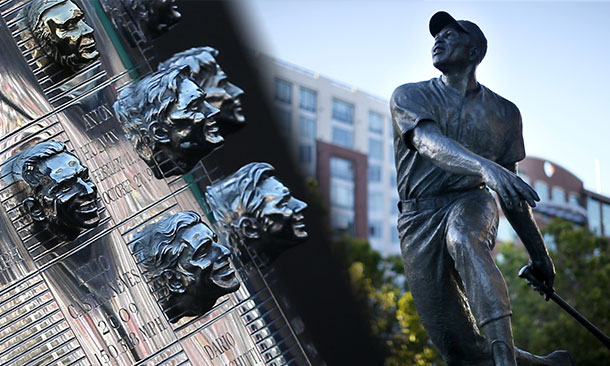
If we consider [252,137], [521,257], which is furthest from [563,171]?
[252,137]

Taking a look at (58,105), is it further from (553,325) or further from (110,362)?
(553,325)

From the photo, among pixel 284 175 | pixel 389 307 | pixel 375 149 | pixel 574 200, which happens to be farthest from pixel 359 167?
pixel 284 175

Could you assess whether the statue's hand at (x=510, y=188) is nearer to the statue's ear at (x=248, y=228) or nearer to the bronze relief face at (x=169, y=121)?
the statue's ear at (x=248, y=228)

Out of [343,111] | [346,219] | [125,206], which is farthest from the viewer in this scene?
[343,111]

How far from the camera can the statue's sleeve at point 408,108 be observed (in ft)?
17.0

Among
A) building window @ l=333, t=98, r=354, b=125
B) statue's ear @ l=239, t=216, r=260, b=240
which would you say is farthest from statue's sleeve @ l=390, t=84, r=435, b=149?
building window @ l=333, t=98, r=354, b=125

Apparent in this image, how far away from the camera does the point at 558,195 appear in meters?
34.1

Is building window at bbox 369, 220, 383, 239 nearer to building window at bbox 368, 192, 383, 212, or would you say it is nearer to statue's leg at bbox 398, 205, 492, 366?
building window at bbox 368, 192, 383, 212

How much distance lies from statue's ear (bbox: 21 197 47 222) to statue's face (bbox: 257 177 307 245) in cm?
149

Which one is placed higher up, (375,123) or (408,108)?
(408,108)

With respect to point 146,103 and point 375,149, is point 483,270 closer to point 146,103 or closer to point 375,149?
point 146,103

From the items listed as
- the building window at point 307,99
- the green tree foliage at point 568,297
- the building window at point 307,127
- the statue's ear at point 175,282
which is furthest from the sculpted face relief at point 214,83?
the building window at point 307,99

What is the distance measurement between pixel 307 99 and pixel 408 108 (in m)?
34.2

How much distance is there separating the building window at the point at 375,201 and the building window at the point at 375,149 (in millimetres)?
1886
